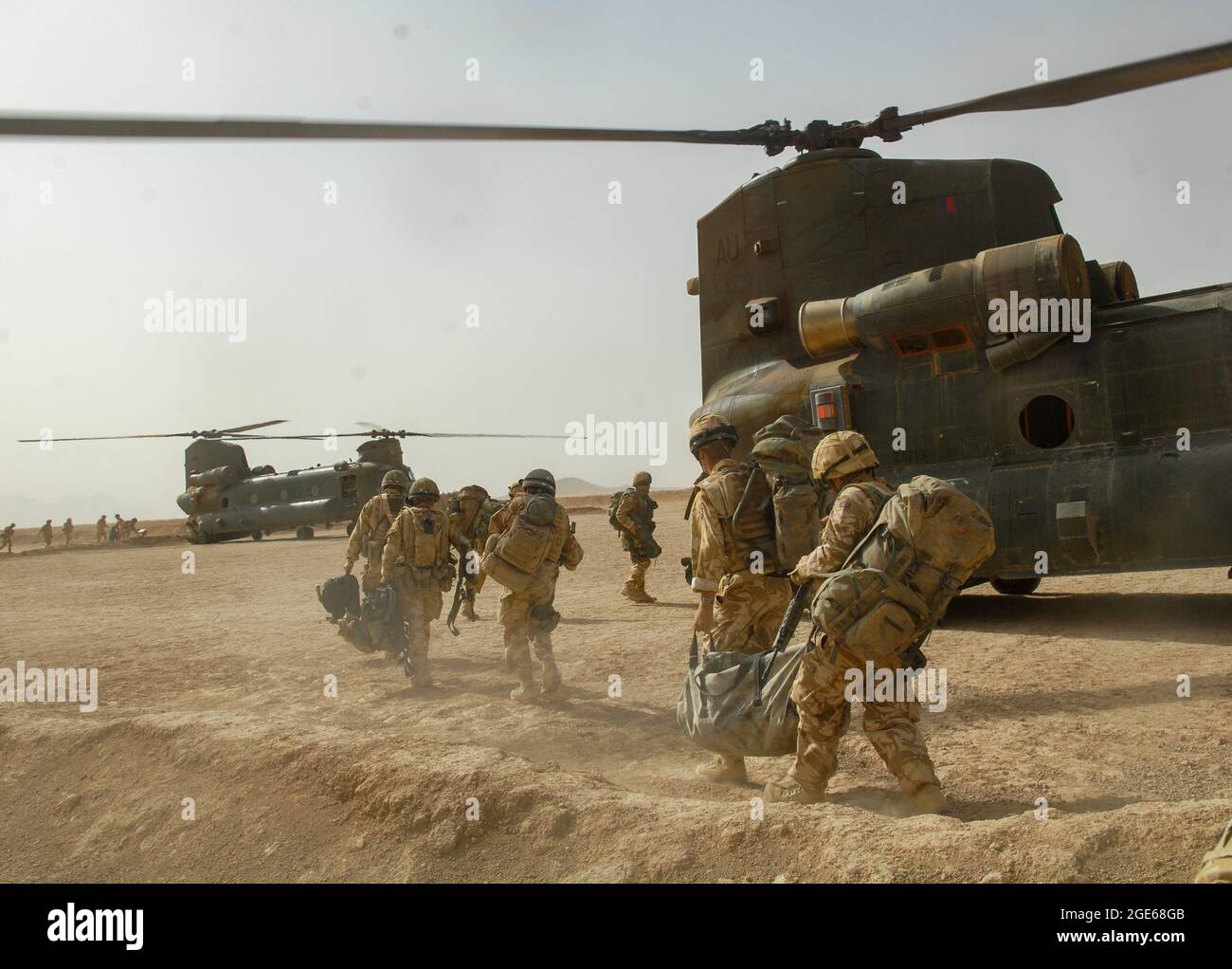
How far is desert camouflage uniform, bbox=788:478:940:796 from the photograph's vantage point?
3998 millimetres

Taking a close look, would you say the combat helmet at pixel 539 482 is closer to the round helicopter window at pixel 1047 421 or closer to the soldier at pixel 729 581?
the soldier at pixel 729 581

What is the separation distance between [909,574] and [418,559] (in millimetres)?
4902

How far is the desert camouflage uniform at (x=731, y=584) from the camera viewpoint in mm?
5012

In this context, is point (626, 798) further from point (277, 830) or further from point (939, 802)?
point (277, 830)

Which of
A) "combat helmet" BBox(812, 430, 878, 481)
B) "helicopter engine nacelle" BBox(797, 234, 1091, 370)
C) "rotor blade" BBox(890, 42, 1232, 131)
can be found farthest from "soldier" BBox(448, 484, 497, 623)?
"combat helmet" BBox(812, 430, 878, 481)

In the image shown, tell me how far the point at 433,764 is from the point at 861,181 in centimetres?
713

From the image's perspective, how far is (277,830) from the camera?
14.3ft

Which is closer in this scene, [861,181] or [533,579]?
[533,579]

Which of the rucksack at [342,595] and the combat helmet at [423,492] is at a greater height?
the combat helmet at [423,492]

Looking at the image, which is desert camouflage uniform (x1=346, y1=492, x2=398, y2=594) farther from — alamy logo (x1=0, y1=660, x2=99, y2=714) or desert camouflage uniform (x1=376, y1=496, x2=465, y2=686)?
alamy logo (x1=0, y1=660, x2=99, y2=714)

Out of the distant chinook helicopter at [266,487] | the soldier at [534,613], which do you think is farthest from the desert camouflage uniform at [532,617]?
the distant chinook helicopter at [266,487]

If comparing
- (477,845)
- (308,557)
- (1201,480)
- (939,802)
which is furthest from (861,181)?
(308,557)
